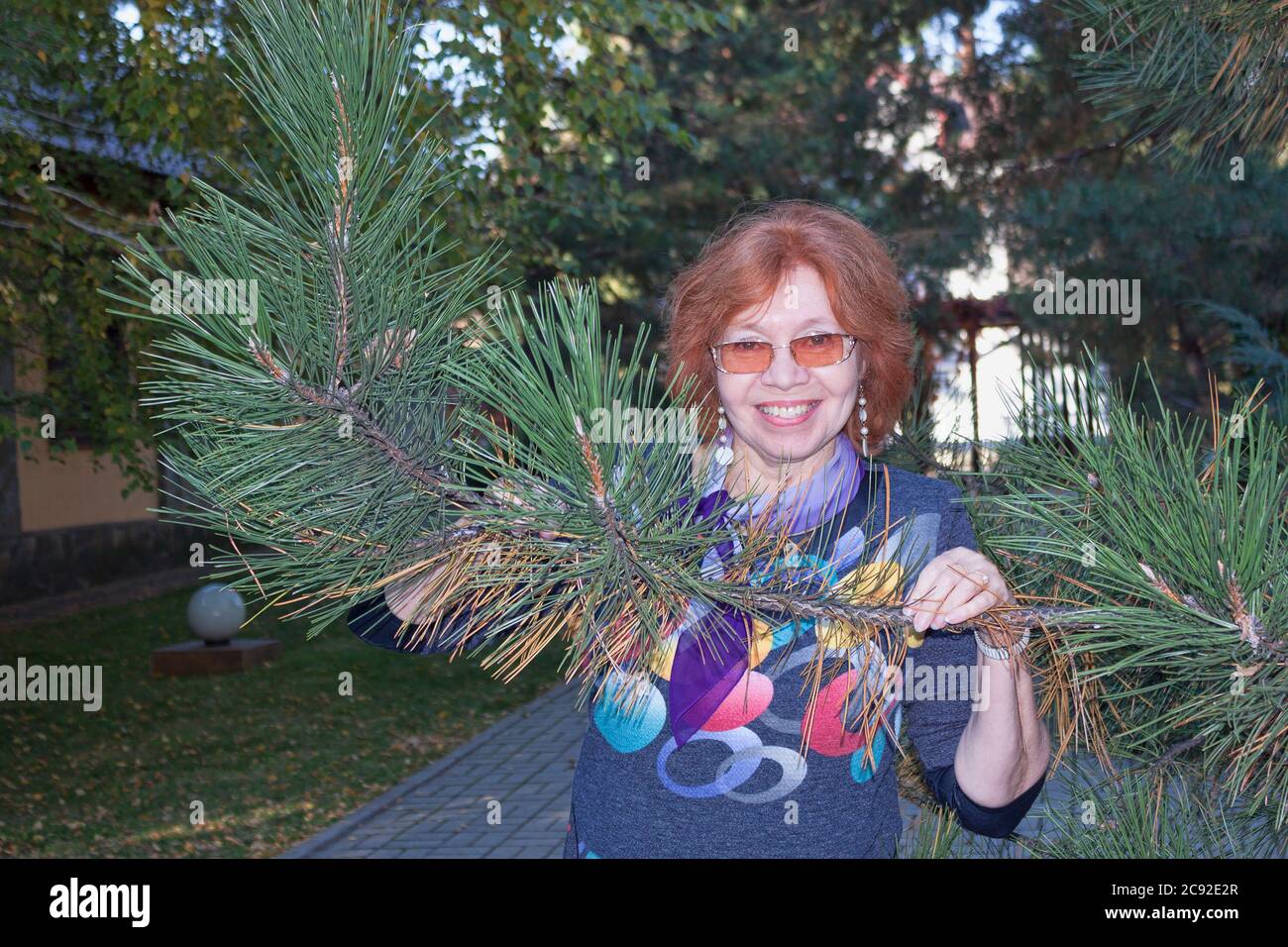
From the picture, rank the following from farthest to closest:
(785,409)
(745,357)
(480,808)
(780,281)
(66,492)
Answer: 1. (66,492)
2. (480,808)
3. (780,281)
4. (785,409)
5. (745,357)

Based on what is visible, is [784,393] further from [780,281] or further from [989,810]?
[989,810]

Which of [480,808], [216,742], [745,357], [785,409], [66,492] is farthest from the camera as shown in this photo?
[66,492]

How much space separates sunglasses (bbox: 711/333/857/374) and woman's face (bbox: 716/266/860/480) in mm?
21

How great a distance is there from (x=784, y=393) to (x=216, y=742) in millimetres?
8518

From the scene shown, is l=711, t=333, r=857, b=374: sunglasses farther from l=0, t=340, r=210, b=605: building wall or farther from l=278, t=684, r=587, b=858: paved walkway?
l=0, t=340, r=210, b=605: building wall

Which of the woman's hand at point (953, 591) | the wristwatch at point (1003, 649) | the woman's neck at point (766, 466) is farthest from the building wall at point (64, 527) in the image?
the woman's hand at point (953, 591)

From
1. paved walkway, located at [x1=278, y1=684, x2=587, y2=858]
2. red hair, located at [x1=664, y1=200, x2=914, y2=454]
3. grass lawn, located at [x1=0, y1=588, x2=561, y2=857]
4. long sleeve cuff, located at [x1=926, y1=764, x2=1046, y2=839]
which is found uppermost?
red hair, located at [x1=664, y1=200, x2=914, y2=454]

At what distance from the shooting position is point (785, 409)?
73.2 inches

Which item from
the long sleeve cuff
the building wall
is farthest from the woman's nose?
the building wall

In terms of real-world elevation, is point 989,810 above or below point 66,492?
below

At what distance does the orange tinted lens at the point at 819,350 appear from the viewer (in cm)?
179

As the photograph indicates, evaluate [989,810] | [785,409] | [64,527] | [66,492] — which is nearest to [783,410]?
[785,409]

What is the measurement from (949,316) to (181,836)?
882 cm

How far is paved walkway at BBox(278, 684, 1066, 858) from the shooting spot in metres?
6.67
